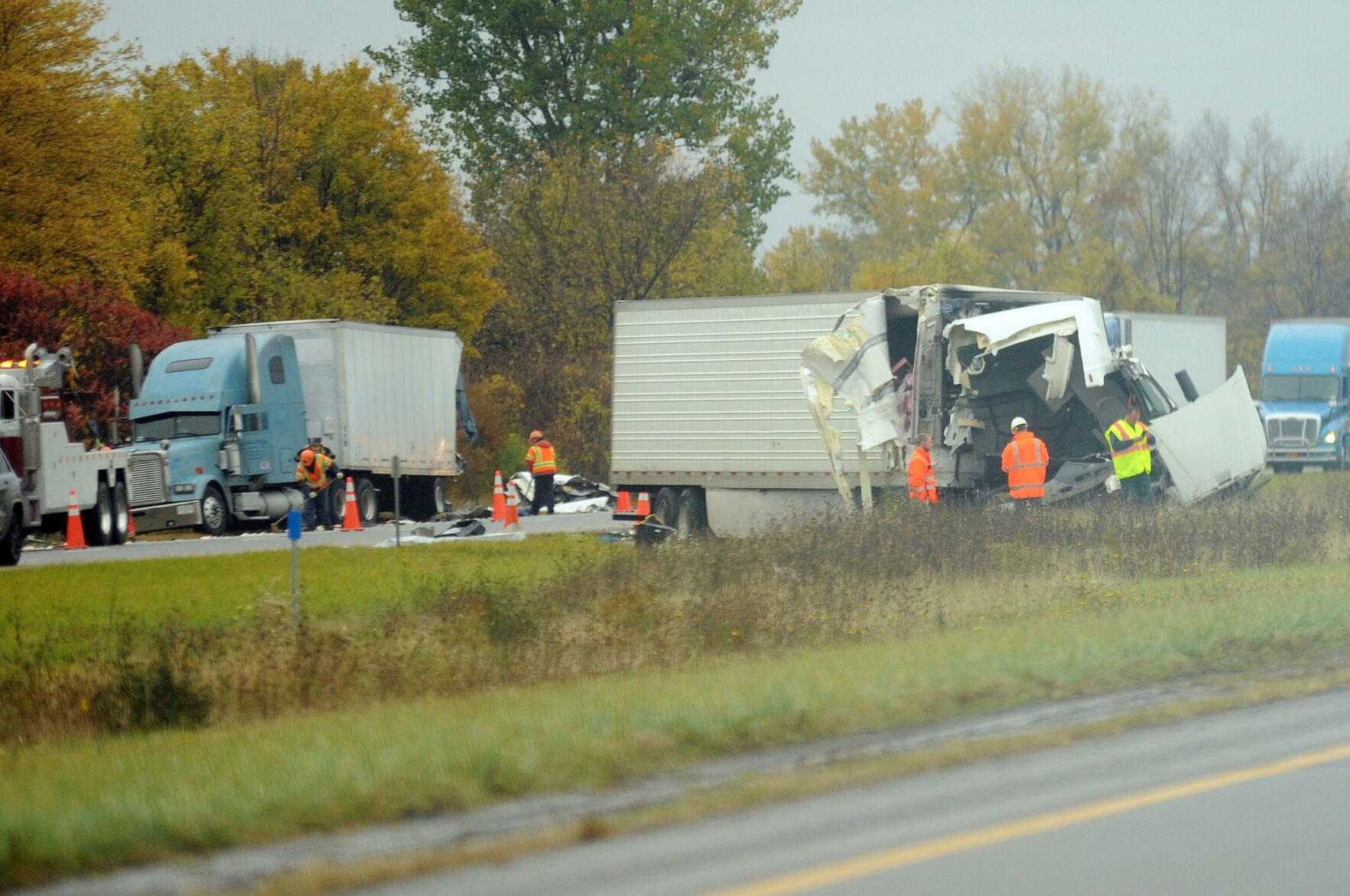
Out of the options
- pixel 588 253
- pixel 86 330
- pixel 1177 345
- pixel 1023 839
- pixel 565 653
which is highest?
pixel 588 253

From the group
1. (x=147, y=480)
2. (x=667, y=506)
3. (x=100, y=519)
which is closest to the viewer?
(x=667, y=506)

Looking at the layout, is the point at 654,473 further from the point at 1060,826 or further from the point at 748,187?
the point at 748,187

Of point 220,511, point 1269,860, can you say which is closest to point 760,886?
point 1269,860

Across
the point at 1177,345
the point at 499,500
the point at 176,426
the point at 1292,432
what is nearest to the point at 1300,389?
the point at 1292,432

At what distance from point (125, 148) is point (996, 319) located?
25.3 m

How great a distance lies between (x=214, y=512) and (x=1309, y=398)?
89.8 ft

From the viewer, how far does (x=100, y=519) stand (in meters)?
29.7

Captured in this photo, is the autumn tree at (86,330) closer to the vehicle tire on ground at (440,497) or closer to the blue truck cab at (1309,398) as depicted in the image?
the vehicle tire on ground at (440,497)

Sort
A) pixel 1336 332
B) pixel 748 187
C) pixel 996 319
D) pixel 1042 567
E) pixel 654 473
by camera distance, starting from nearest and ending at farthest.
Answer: pixel 1042 567, pixel 996 319, pixel 654 473, pixel 1336 332, pixel 748 187

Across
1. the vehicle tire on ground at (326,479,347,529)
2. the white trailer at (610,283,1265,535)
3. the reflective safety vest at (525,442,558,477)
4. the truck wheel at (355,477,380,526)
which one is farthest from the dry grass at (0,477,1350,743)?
the reflective safety vest at (525,442,558,477)

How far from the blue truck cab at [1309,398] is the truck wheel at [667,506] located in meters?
22.7

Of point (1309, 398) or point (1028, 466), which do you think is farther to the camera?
point (1309, 398)

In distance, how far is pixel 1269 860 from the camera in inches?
263

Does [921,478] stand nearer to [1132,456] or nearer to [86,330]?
[1132,456]
